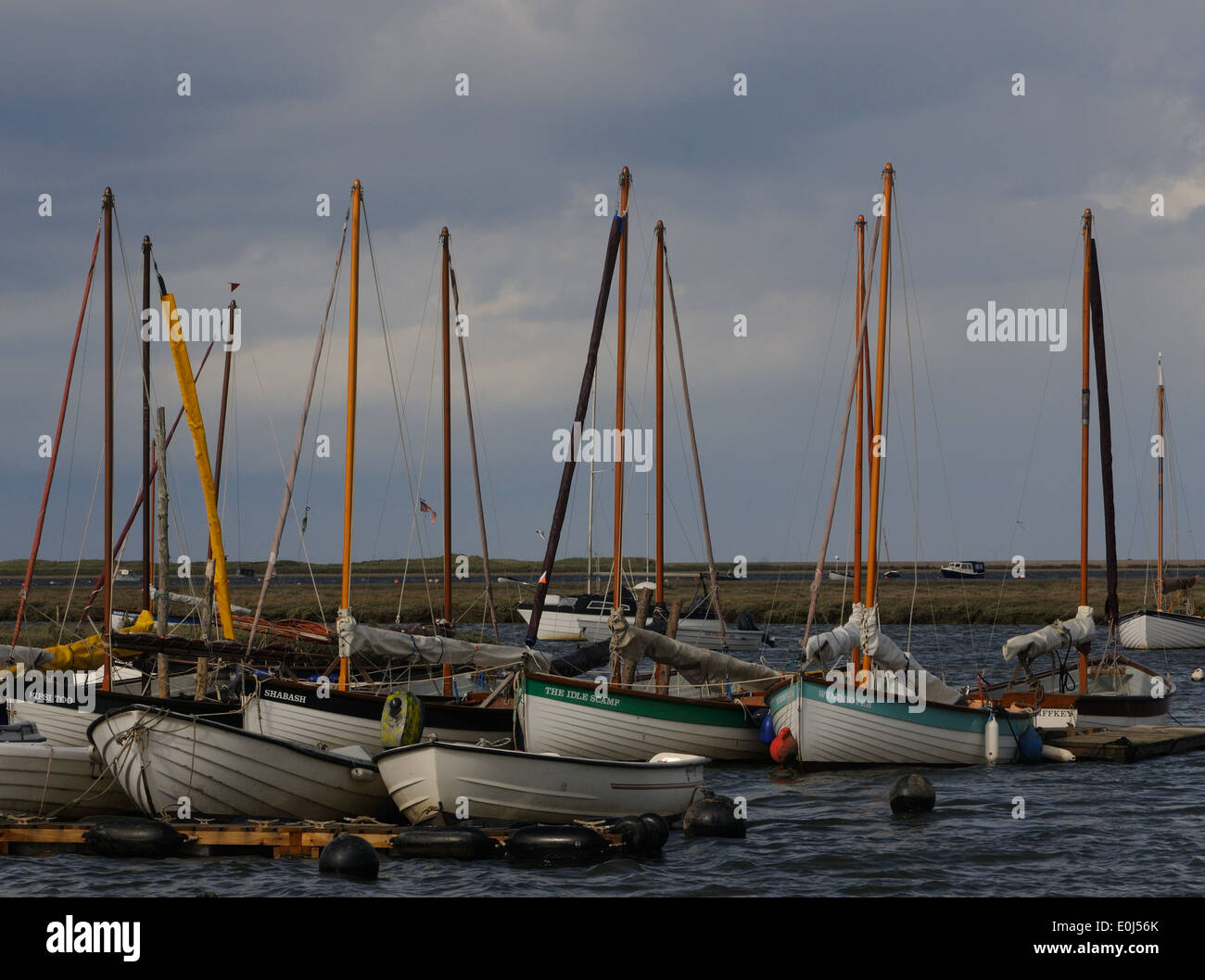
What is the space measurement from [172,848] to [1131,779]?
19.4 meters

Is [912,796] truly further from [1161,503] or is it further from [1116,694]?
[1161,503]

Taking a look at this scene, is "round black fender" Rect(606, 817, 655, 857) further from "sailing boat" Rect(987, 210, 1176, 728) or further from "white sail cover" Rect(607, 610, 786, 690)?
"sailing boat" Rect(987, 210, 1176, 728)

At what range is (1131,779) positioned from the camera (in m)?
29.1

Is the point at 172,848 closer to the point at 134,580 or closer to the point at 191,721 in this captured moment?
the point at 191,721

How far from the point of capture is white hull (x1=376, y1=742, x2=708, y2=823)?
21625 millimetres

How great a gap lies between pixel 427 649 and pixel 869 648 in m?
9.71

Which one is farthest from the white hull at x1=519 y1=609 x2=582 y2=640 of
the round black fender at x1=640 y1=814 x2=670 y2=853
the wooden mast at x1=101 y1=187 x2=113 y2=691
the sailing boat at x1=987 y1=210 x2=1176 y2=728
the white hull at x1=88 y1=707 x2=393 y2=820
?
the round black fender at x1=640 y1=814 x2=670 y2=853

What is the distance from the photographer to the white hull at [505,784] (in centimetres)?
2162

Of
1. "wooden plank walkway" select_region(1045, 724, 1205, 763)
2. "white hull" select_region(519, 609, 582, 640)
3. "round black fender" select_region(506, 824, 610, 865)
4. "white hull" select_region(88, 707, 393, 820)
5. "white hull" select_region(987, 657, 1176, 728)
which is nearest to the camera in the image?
"round black fender" select_region(506, 824, 610, 865)

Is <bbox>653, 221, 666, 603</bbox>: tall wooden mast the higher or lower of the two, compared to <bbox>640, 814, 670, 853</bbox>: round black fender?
higher

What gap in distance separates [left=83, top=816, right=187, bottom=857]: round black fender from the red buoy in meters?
13.1

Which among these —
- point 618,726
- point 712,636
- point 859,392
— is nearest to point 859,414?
point 859,392

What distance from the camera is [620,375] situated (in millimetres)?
34094

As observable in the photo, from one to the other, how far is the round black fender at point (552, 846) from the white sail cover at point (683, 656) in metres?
8.48
